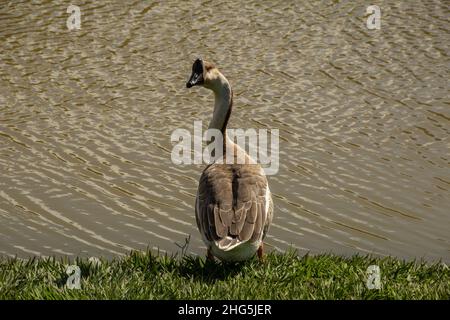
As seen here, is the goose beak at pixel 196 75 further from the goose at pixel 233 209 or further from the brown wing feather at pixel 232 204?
the brown wing feather at pixel 232 204

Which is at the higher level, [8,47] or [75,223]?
[8,47]

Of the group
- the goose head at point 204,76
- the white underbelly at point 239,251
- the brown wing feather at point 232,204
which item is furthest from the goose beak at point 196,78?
the white underbelly at point 239,251

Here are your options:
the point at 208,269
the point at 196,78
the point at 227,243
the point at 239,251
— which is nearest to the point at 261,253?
the point at 208,269

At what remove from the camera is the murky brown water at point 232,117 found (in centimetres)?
1091

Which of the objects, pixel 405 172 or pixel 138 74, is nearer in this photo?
pixel 405 172

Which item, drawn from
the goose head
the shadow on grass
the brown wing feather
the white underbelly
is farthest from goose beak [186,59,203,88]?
the white underbelly

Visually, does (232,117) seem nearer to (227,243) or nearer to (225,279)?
(225,279)

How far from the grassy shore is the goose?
0.25 metres

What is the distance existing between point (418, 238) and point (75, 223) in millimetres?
4206
